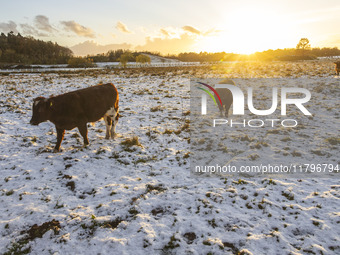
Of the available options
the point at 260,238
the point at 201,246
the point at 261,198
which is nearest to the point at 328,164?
the point at 261,198

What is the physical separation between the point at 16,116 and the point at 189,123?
907 cm

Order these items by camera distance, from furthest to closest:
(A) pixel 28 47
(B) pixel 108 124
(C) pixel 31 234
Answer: (A) pixel 28 47, (B) pixel 108 124, (C) pixel 31 234

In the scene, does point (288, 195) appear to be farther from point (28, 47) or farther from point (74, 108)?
point (28, 47)

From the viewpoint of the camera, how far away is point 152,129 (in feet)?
31.4

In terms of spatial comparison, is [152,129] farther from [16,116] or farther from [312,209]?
[16,116]

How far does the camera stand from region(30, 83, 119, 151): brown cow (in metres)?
6.85

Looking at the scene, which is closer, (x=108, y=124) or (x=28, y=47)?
(x=108, y=124)

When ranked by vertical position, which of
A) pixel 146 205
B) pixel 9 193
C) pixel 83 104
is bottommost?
pixel 146 205

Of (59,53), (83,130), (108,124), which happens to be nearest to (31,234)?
(83,130)

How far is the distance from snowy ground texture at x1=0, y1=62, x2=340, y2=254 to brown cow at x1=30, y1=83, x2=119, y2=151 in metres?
0.93

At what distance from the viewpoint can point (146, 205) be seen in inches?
185

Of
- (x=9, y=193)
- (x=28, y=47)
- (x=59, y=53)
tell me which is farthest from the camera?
(x=59, y=53)

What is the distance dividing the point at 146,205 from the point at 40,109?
15.9 feet

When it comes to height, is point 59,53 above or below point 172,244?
above
